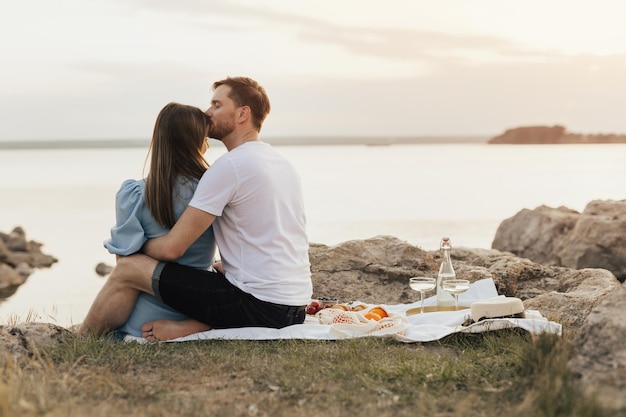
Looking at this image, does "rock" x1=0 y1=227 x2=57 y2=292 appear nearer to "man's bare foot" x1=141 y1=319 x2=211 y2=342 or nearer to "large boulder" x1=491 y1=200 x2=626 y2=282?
"large boulder" x1=491 y1=200 x2=626 y2=282

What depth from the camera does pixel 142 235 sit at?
5.34 metres

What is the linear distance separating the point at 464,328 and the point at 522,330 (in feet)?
1.23

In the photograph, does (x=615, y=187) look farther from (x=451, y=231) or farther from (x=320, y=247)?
(x=320, y=247)

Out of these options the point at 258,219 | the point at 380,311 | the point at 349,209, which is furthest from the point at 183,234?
the point at 349,209

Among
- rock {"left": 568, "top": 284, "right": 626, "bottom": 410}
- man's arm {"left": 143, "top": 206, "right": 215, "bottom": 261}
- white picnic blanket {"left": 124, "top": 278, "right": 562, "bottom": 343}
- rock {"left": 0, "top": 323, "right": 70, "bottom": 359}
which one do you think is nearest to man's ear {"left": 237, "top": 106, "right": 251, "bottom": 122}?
man's arm {"left": 143, "top": 206, "right": 215, "bottom": 261}

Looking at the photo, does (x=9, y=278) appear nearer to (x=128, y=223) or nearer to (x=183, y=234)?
(x=128, y=223)

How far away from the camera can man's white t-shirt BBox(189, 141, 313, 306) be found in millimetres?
5148

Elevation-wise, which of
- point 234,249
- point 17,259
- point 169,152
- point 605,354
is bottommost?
point 17,259

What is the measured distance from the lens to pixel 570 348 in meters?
4.06

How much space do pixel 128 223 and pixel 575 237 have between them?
25.5ft

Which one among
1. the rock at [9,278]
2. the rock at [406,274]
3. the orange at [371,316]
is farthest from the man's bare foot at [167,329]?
the rock at [9,278]

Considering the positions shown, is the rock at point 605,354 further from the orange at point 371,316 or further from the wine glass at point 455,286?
the orange at point 371,316

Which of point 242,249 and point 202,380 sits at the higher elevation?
point 242,249

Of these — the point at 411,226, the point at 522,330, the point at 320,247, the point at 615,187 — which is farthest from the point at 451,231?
the point at 522,330
